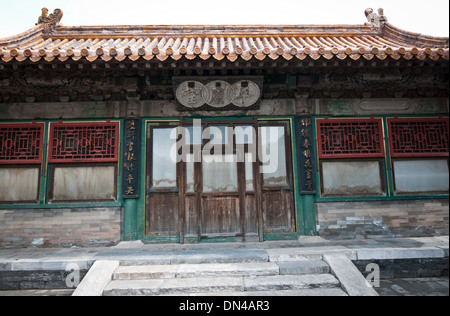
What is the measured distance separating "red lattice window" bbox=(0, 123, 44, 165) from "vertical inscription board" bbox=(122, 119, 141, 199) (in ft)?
5.22

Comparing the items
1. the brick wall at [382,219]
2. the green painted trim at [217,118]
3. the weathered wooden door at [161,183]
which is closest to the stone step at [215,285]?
the weathered wooden door at [161,183]

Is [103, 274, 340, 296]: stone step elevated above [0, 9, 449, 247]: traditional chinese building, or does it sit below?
below

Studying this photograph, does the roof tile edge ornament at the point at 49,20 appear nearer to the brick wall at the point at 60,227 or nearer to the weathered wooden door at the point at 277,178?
the brick wall at the point at 60,227

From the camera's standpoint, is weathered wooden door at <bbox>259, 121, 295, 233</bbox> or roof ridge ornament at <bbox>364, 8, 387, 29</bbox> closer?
weathered wooden door at <bbox>259, 121, 295, 233</bbox>

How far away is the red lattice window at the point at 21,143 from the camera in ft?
17.4

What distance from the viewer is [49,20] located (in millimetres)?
6969

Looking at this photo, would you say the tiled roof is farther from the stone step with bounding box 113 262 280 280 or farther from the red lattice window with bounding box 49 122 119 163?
the stone step with bounding box 113 262 280 280

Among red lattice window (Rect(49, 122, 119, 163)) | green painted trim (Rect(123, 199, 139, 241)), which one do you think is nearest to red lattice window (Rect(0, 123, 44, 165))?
red lattice window (Rect(49, 122, 119, 163))

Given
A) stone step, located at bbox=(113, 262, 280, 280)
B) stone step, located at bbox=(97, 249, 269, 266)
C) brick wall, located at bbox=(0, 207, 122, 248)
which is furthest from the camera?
brick wall, located at bbox=(0, 207, 122, 248)

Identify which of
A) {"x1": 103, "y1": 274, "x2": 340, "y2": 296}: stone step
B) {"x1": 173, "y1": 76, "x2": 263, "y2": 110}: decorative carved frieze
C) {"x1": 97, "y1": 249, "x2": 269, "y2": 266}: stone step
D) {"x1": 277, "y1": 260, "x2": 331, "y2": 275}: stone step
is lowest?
{"x1": 103, "y1": 274, "x2": 340, "y2": 296}: stone step

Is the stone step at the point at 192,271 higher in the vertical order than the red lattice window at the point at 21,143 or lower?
lower

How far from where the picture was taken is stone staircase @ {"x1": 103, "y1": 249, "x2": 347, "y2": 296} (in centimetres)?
354

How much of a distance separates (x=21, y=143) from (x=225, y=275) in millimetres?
4532

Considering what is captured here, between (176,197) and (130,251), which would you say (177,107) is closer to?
(176,197)
